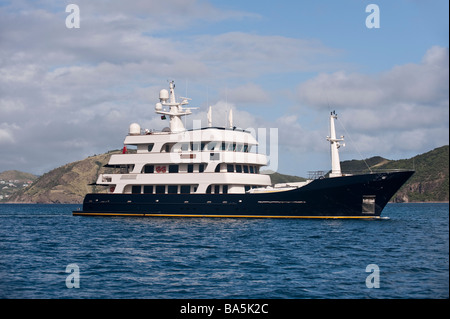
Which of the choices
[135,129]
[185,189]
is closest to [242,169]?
[185,189]

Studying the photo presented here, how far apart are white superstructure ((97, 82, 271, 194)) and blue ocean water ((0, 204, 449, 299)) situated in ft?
33.6

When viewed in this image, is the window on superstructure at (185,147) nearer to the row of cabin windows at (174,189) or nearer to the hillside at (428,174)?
the row of cabin windows at (174,189)

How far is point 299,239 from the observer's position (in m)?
30.1

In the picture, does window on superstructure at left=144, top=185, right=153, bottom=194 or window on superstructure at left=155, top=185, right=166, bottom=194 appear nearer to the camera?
window on superstructure at left=155, top=185, right=166, bottom=194

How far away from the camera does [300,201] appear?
4381 centimetres

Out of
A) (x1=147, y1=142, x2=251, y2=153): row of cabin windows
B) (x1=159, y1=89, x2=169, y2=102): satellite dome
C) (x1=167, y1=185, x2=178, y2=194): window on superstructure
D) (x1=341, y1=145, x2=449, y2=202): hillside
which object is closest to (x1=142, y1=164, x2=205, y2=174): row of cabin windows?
(x1=167, y1=185, x2=178, y2=194): window on superstructure

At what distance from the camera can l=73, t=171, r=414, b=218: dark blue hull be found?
4206 cm

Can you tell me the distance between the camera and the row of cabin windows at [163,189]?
158 ft

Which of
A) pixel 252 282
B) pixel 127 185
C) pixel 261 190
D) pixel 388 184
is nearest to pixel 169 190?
pixel 127 185

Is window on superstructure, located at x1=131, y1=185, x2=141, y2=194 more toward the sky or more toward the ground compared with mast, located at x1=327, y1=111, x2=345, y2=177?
more toward the ground

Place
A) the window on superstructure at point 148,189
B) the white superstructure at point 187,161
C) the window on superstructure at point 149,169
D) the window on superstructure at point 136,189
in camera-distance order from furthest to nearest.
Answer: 1. the window on superstructure at point 136,189
2. the window on superstructure at point 149,169
3. the window on superstructure at point 148,189
4. the white superstructure at point 187,161

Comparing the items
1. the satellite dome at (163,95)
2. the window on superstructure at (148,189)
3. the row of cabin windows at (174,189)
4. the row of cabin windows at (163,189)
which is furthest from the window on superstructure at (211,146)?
the satellite dome at (163,95)

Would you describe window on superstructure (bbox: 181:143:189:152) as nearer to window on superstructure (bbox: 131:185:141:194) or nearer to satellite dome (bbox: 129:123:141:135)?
satellite dome (bbox: 129:123:141:135)
